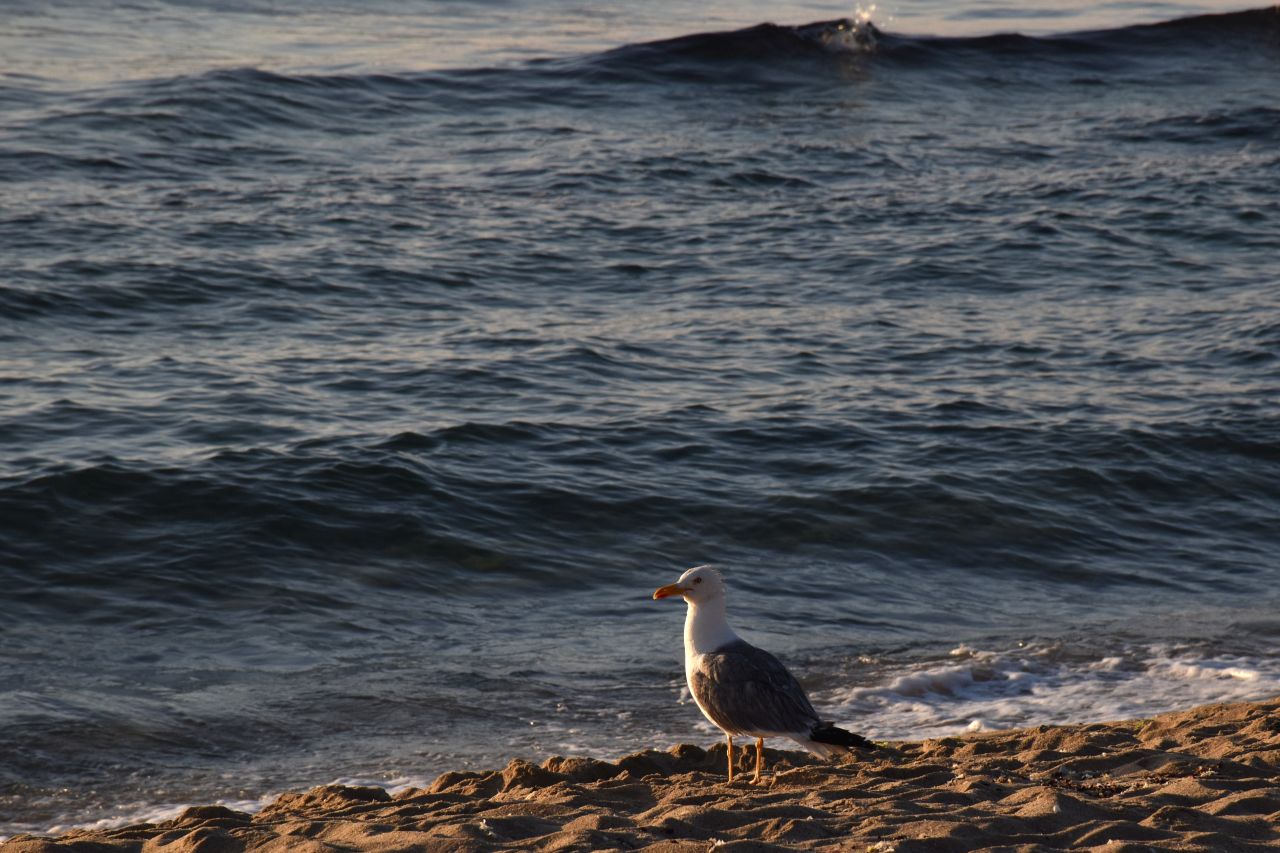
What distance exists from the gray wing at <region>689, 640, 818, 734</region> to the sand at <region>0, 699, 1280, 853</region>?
24 cm

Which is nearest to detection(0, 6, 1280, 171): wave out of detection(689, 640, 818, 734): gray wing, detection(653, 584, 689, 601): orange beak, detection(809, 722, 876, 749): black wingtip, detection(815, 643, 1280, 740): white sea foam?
detection(815, 643, 1280, 740): white sea foam

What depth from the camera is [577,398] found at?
13.5 metres

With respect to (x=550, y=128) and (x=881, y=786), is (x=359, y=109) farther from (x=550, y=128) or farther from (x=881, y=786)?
(x=881, y=786)

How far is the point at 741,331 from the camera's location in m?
15.2

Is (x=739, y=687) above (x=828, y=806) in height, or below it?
above

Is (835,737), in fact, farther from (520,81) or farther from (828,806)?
(520,81)

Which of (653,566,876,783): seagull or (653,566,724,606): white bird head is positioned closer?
(653,566,876,783): seagull

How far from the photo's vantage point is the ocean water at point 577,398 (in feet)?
28.8

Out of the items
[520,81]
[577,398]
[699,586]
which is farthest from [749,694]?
[520,81]

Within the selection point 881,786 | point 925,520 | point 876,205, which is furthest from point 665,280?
point 881,786

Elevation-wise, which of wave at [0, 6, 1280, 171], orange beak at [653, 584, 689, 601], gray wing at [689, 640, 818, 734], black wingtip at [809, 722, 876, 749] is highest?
wave at [0, 6, 1280, 171]

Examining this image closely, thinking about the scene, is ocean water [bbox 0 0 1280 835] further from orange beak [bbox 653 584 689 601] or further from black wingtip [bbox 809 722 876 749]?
black wingtip [bbox 809 722 876 749]

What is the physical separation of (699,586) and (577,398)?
670 cm

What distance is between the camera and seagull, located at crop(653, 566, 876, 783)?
6543 millimetres
